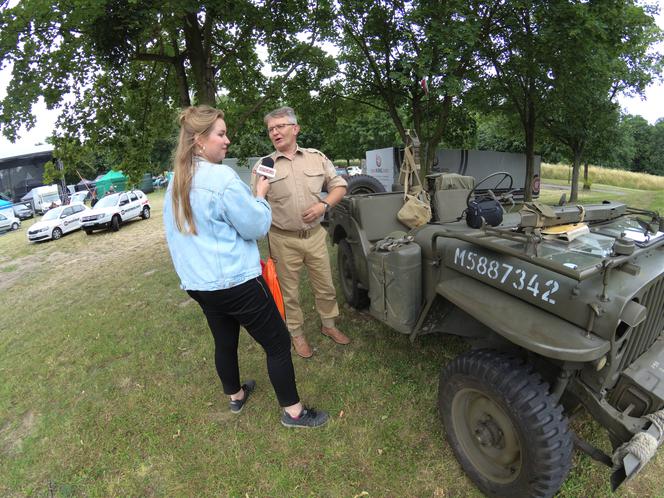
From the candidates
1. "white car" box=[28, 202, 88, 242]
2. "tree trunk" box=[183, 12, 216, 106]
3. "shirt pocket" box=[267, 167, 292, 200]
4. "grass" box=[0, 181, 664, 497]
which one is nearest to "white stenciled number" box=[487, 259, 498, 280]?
"grass" box=[0, 181, 664, 497]

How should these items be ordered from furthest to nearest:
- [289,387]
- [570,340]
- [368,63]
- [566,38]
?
[368,63]
[566,38]
[289,387]
[570,340]

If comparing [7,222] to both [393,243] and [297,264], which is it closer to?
[297,264]

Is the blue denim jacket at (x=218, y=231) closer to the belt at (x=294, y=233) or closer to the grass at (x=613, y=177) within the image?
the belt at (x=294, y=233)

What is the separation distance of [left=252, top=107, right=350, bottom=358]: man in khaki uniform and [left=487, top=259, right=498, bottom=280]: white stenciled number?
1398 millimetres

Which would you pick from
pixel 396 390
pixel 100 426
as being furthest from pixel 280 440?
pixel 100 426

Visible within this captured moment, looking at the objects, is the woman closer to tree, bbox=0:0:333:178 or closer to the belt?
the belt

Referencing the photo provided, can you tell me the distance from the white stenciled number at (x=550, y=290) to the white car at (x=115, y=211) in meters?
13.8

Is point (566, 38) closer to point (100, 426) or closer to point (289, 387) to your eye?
point (289, 387)

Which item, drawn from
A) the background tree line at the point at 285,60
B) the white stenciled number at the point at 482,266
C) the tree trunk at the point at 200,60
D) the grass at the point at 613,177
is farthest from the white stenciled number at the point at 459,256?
the grass at the point at 613,177

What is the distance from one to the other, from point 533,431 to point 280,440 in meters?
1.57

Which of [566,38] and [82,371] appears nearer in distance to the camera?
[82,371]

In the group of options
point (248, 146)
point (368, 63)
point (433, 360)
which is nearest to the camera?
point (433, 360)

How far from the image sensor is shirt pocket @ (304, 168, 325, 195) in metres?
3.12

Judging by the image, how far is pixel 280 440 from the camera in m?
2.62
